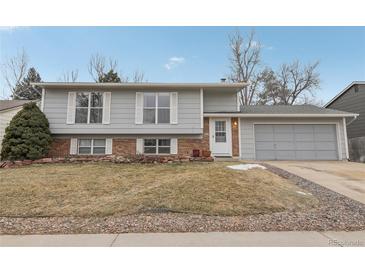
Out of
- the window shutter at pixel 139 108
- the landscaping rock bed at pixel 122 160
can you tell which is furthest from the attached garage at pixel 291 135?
the window shutter at pixel 139 108

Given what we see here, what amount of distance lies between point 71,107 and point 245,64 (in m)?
17.5

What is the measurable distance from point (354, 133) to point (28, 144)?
1928cm

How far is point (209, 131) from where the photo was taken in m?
12.0

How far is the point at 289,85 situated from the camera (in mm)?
24047

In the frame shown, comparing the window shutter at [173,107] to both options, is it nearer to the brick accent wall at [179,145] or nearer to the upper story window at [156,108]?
the upper story window at [156,108]

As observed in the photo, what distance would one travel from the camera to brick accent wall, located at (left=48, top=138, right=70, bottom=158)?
37.6 ft

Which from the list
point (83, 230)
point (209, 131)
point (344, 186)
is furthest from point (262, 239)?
point (209, 131)

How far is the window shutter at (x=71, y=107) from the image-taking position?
1146cm

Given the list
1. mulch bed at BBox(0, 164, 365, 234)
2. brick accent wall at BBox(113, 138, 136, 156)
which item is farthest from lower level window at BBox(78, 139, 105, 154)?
mulch bed at BBox(0, 164, 365, 234)

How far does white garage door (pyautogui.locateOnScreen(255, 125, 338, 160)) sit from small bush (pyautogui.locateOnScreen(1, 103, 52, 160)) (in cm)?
1042

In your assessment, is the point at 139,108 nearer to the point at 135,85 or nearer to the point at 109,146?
the point at 135,85

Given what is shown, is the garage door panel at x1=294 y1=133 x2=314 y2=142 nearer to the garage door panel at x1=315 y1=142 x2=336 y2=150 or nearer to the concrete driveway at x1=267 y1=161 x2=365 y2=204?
the garage door panel at x1=315 y1=142 x2=336 y2=150
